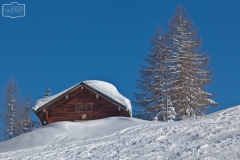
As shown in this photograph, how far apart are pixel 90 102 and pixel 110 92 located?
5.21 ft

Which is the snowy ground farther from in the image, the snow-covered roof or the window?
the window

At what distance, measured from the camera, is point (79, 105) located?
2730cm

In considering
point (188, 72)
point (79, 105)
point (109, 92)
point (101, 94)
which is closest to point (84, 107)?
point (79, 105)

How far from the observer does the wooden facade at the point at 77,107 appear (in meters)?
26.9

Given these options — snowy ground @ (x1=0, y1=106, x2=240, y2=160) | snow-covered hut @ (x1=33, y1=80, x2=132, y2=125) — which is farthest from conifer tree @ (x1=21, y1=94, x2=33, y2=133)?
snowy ground @ (x1=0, y1=106, x2=240, y2=160)

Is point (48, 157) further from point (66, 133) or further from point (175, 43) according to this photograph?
point (175, 43)

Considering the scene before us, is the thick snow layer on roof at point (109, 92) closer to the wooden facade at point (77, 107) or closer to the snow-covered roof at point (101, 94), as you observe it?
the snow-covered roof at point (101, 94)

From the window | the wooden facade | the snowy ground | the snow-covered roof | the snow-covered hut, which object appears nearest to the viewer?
the snowy ground

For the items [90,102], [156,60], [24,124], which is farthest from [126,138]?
[24,124]

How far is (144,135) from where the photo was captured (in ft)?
42.3

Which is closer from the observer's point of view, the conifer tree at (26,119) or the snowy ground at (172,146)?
the snowy ground at (172,146)

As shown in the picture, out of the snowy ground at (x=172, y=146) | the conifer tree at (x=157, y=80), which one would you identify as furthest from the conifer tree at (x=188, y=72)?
the snowy ground at (x=172, y=146)

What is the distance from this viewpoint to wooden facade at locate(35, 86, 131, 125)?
2691cm

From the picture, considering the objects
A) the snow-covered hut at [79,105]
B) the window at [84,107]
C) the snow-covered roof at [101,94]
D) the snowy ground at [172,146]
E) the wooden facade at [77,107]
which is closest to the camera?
the snowy ground at [172,146]
